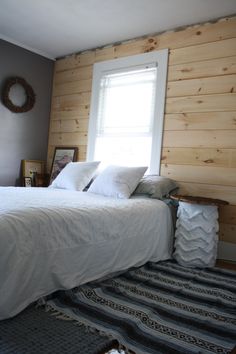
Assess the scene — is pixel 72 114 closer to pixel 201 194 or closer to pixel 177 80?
→ pixel 177 80

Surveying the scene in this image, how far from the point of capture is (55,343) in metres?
1.35

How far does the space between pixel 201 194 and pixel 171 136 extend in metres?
0.66

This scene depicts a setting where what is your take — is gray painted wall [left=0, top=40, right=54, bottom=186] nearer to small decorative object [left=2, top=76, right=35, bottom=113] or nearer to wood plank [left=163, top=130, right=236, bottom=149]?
small decorative object [left=2, top=76, right=35, bottom=113]

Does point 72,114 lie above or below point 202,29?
below

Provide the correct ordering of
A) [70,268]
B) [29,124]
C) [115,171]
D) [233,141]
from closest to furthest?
[70,268] → [233,141] → [115,171] → [29,124]

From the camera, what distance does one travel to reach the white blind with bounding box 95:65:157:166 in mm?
3307

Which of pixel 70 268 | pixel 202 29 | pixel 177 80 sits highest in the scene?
pixel 202 29

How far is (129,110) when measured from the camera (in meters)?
3.44

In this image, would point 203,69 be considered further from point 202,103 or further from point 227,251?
point 227,251

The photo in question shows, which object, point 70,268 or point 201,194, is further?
point 201,194

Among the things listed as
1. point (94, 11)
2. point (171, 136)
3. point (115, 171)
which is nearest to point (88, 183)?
point (115, 171)

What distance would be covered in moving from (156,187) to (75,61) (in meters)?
2.15

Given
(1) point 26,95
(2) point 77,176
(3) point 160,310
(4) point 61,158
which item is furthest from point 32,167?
(3) point 160,310

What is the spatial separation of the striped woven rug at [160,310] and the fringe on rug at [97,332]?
2 cm
